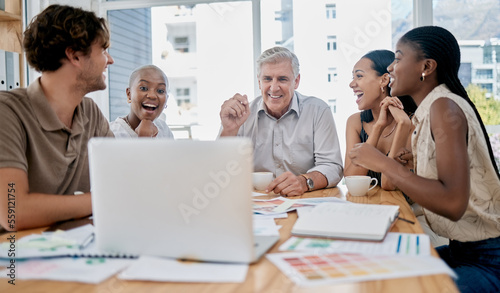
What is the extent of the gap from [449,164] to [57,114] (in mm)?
1365

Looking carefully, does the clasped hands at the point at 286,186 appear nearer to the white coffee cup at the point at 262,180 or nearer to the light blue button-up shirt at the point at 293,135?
the white coffee cup at the point at 262,180

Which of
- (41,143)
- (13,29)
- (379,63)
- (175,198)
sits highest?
(13,29)

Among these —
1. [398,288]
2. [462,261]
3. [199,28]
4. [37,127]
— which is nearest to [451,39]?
[462,261]

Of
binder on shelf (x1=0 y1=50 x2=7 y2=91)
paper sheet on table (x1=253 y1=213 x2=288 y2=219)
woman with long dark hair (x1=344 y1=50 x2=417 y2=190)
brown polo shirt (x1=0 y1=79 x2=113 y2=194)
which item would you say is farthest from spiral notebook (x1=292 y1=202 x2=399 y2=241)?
binder on shelf (x1=0 y1=50 x2=7 y2=91)

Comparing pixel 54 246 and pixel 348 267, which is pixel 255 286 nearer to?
pixel 348 267

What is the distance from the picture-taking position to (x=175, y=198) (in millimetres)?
868

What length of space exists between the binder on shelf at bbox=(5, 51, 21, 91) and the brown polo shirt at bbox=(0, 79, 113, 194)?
1741 millimetres

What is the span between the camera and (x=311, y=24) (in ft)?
13.2

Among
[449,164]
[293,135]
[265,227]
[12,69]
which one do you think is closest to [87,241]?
[265,227]

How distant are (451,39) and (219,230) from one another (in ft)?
4.11

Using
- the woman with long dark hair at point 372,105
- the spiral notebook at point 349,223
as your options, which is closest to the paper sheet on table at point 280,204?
the spiral notebook at point 349,223

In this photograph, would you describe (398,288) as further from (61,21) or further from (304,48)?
(304,48)

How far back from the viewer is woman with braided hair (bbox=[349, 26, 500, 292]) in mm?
1310

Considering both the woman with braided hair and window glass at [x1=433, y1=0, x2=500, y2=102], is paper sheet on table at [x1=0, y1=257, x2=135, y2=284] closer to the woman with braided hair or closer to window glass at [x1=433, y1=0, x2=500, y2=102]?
the woman with braided hair
